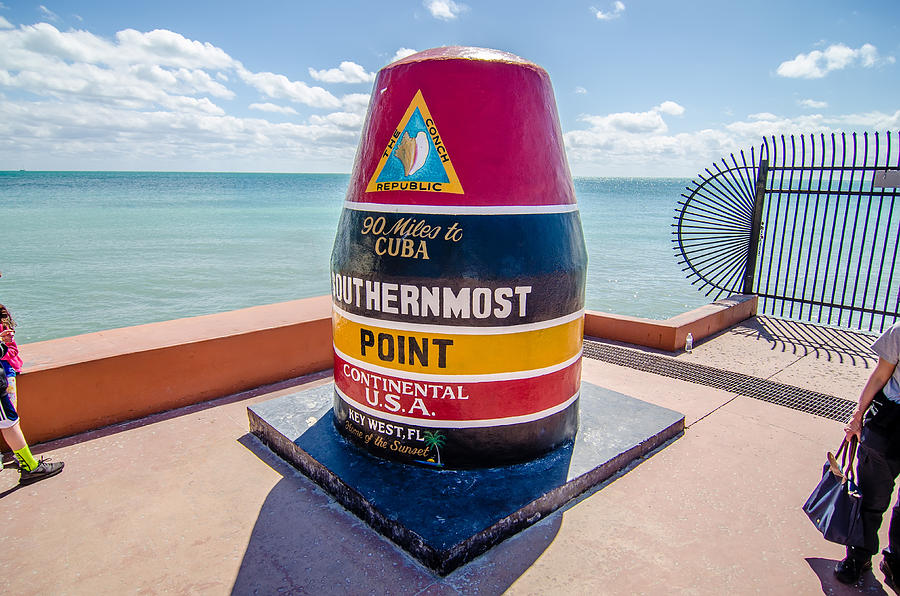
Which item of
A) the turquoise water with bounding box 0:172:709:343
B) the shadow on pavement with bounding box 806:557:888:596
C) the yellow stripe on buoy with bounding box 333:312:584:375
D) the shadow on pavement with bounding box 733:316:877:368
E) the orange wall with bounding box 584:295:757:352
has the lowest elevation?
the turquoise water with bounding box 0:172:709:343

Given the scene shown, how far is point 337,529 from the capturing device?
11.8 ft

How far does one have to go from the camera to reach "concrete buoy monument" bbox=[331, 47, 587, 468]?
12.0 ft

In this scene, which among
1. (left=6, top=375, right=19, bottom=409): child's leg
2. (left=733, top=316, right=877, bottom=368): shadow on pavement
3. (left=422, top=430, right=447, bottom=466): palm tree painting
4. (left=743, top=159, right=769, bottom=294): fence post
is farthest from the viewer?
(left=743, top=159, right=769, bottom=294): fence post

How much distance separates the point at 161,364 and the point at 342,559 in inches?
119

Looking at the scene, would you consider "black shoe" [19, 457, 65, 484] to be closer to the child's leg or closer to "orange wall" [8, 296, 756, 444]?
the child's leg

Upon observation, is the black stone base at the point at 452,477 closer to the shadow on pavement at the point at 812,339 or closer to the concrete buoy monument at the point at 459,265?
the concrete buoy monument at the point at 459,265

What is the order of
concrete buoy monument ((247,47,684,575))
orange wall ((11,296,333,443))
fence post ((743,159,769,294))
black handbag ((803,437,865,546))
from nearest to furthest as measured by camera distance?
black handbag ((803,437,865,546)), concrete buoy monument ((247,47,684,575)), orange wall ((11,296,333,443)), fence post ((743,159,769,294))

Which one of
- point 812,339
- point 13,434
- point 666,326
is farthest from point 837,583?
point 812,339

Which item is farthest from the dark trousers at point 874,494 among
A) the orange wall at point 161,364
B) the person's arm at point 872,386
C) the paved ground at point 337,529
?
the orange wall at point 161,364

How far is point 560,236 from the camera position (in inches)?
156

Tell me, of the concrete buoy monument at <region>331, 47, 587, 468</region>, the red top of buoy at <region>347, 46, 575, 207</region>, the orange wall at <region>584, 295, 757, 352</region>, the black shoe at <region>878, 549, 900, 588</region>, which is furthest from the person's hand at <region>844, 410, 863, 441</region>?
the orange wall at <region>584, 295, 757, 352</region>

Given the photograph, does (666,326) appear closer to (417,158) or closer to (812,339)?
(812,339)

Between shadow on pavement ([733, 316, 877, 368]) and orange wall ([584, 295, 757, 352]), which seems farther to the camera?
orange wall ([584, 295, 757, 352])

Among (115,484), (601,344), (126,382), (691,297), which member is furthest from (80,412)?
(691,297)
